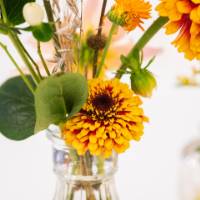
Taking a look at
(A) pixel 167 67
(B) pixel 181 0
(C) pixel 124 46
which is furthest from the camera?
(A) pixel 167 67

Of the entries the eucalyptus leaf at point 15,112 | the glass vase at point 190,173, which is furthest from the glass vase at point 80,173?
the glass vase at point 190,173

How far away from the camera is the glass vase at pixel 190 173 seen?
1.79ft

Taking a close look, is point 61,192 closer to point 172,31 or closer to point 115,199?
point 115,199

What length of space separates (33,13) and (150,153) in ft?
1.20

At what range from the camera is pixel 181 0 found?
0.27 m

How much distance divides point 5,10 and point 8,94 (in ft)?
0.20

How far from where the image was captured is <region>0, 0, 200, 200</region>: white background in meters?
0.59

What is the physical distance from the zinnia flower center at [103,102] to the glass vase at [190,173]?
26 centimetres

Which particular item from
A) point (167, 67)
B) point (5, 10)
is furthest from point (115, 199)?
point (167, 67)

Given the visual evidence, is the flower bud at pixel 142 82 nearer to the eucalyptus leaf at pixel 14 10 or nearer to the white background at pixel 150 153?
the eucalyptus leaf at pixel 14 10

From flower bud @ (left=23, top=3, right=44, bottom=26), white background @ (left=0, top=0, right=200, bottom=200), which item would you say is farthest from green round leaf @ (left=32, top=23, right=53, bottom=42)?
white background @ (left=0, top=0, right=200, bottom=200)

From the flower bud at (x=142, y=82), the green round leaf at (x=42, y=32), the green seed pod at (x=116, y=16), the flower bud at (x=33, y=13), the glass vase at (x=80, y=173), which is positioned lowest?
A: the glass vase at (x=80, y=173)

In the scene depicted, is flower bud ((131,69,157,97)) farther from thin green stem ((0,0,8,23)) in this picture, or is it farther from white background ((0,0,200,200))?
white background ((0,0,200,200))

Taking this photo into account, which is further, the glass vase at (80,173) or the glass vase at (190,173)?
the glass vase at (190,173)
